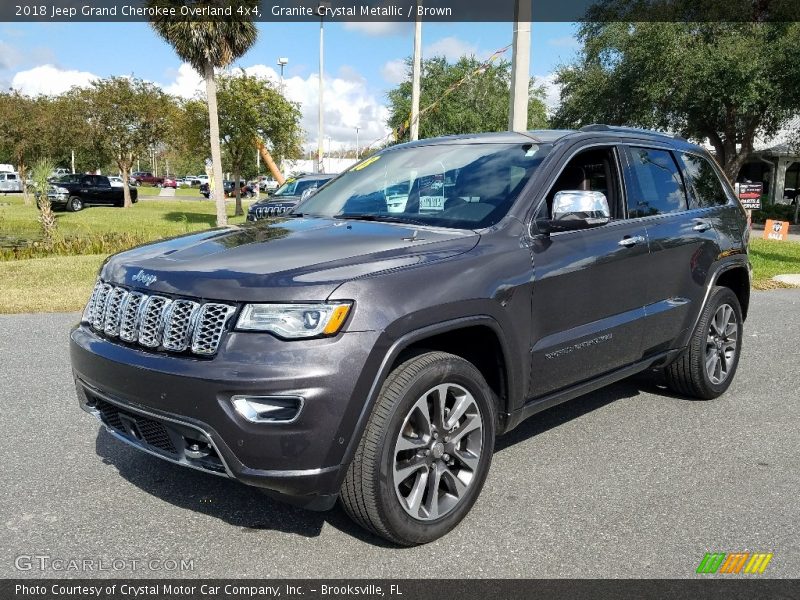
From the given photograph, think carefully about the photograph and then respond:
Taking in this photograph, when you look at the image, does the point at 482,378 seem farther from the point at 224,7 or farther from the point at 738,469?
the point at 224,7

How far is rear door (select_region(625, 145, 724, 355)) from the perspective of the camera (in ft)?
15.0

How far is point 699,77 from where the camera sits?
22266 mm

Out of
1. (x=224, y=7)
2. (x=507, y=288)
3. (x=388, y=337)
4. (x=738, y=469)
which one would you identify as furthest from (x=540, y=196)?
(x=224, y=7)

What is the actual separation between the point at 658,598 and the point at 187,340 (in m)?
2.12

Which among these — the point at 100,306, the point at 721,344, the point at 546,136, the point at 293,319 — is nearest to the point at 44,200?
the point at 100,306

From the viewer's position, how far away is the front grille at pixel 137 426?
3.10 metres

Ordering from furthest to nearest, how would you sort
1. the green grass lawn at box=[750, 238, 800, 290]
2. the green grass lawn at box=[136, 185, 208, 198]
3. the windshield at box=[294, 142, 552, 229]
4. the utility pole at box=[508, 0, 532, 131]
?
the green grass lawn at box=[136, 185, 208, 198]
the green grass lawn at box=[750, 238, 800, 290]
the utility pole at box=[508, 0, 532, 131]
the windshield at box=[294, 142, 552, 229]

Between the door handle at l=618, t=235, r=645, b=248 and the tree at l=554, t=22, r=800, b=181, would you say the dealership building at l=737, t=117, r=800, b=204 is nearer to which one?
the tree at l=554, t=22, r=800, b=181

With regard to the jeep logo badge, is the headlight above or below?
below

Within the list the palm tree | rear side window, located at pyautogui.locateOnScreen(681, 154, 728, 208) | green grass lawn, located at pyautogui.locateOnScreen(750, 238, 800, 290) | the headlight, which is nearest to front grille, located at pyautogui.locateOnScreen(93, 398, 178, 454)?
the headlight

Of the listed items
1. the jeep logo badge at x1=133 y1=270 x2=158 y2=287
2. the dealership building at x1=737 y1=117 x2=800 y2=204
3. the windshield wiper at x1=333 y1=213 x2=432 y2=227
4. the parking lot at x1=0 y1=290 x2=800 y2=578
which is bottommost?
the parking lot at x1=0 y1=290 x2=800 y2=578

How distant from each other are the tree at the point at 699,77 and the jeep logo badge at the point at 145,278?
22.4m

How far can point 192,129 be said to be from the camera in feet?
111

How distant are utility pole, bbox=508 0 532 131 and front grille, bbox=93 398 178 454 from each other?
23.6 feet
